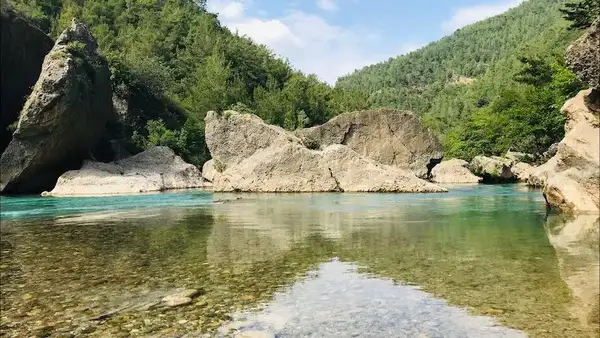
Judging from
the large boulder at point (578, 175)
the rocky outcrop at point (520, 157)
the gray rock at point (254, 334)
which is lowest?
the gray rock at point (254, 334)

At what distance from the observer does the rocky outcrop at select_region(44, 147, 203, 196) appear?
2641 centimetres

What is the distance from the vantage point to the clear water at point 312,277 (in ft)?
14.9

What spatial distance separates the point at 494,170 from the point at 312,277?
33.1 meters

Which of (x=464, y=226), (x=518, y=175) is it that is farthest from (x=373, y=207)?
(x=518, y=175)

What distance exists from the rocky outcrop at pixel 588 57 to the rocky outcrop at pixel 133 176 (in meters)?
20.9

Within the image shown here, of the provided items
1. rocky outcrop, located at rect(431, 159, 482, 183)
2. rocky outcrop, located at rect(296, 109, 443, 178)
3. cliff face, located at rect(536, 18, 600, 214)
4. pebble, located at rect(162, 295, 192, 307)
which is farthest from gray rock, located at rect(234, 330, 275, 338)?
rocky outcrop, located at rect(431, 159, 482, 183)

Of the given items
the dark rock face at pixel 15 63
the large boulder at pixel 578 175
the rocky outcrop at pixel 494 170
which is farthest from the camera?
the rocky outcrop at pixel 494 170

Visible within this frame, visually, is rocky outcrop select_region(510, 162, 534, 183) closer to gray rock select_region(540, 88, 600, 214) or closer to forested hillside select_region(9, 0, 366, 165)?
gray rock select_region(540, 88, 600, 214)

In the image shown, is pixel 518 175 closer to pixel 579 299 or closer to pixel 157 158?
pixel 157 158

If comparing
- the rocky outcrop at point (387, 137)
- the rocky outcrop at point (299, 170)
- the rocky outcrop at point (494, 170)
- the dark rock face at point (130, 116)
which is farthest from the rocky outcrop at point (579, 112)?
the dark rock face at point (130, 116)

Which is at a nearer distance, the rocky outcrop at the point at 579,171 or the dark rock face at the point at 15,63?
the rocky outcrop at the point at 579,171

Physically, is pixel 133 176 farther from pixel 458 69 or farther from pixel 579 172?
pixel 458 69

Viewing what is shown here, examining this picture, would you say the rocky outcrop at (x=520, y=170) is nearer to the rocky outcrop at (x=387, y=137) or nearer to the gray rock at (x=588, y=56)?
the rocky outcrop at (x=387, y=137)

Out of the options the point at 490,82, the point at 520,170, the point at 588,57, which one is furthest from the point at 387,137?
the point at 490,82
